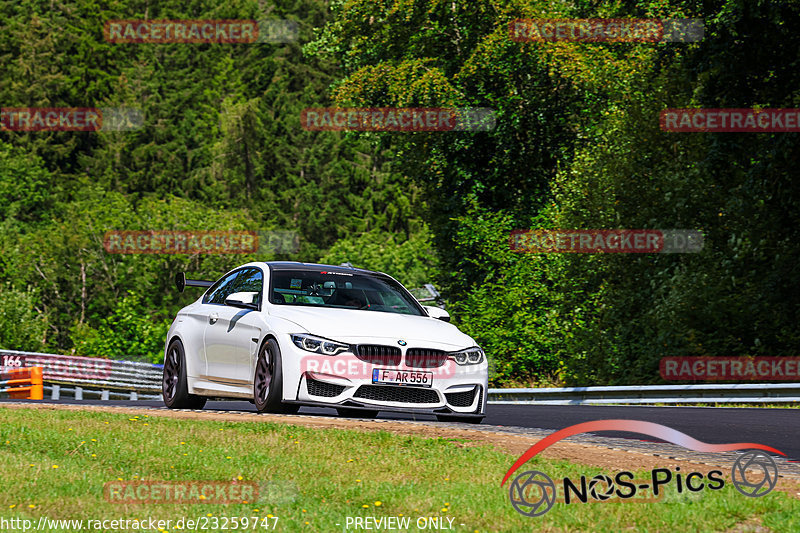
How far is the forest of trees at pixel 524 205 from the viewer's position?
76.2 ft

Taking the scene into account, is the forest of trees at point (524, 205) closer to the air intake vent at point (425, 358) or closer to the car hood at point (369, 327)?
the car hood at point (369, 327)

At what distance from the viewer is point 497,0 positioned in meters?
35.9

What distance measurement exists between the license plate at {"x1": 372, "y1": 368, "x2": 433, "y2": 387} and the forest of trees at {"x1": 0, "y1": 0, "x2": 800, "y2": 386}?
10209 millimetres

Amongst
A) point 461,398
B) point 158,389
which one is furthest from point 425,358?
point 158,389

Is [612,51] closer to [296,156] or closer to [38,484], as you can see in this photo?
[38,484]

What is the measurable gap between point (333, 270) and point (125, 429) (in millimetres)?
3140

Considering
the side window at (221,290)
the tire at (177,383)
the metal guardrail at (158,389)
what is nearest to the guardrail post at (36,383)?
the metal guardrail at (158,389)

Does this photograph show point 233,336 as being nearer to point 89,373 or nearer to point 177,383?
point 177,383

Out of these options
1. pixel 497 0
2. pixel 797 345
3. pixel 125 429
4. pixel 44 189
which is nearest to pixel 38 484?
pixel 125 429

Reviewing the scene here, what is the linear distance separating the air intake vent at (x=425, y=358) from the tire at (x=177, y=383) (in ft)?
11.0

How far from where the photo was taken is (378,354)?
1149 centimetres

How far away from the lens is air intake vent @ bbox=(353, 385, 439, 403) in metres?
11.5

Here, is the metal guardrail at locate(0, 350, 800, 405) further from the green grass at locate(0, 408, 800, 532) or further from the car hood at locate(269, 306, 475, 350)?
the green grass at locate(0, 408, 800, 532)

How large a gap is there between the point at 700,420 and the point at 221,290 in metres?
6.12
